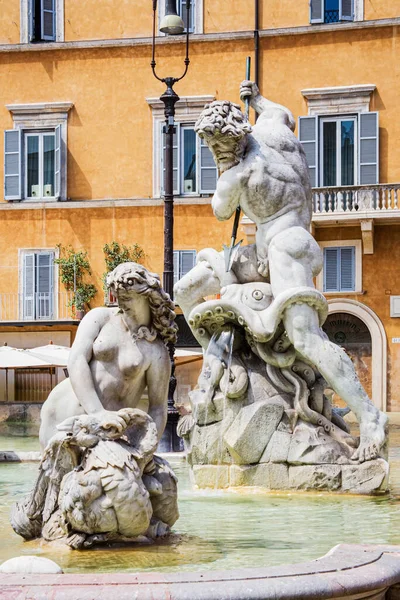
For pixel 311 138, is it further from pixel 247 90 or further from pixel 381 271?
pixel 247 90

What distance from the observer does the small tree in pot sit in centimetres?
3012

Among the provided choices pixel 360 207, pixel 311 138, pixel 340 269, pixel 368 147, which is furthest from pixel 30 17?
pixel 340 269

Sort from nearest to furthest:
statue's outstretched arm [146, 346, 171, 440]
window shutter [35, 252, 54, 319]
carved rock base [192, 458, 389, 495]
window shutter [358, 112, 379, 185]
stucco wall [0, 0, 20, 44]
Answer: statue's outstretched arm [146, 346, 171, 440]
carved rock base [192, 458, 389, 495]
window shutter [358, 112, 379, 185]
window shutter [35, 252, 54, 319]
stucco wall [0, 0, 20, 44]

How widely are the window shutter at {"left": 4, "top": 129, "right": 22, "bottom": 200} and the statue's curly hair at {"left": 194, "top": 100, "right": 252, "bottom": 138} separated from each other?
77.4 ft

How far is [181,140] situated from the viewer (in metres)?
30.3

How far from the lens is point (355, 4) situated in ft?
96.2

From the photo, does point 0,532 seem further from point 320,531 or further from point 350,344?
point 350,344

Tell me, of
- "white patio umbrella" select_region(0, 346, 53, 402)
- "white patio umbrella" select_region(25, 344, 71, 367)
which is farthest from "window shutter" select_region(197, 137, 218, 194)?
"white patio umbrella" select_region(0, 346, 53, 402)

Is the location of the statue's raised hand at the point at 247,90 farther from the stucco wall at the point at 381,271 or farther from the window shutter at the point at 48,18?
the window shutter at the point at 48,18

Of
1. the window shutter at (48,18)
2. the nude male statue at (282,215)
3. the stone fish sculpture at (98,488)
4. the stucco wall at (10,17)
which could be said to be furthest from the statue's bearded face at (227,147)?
the stucco wall at (10,17)

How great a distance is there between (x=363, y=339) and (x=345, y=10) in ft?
24.7

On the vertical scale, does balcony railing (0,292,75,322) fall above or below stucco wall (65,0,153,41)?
below

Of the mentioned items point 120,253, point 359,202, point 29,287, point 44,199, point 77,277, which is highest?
point 44,199

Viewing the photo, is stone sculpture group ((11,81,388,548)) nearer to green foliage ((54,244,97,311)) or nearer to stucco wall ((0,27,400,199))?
stucco wall ((0,27,400,199))
